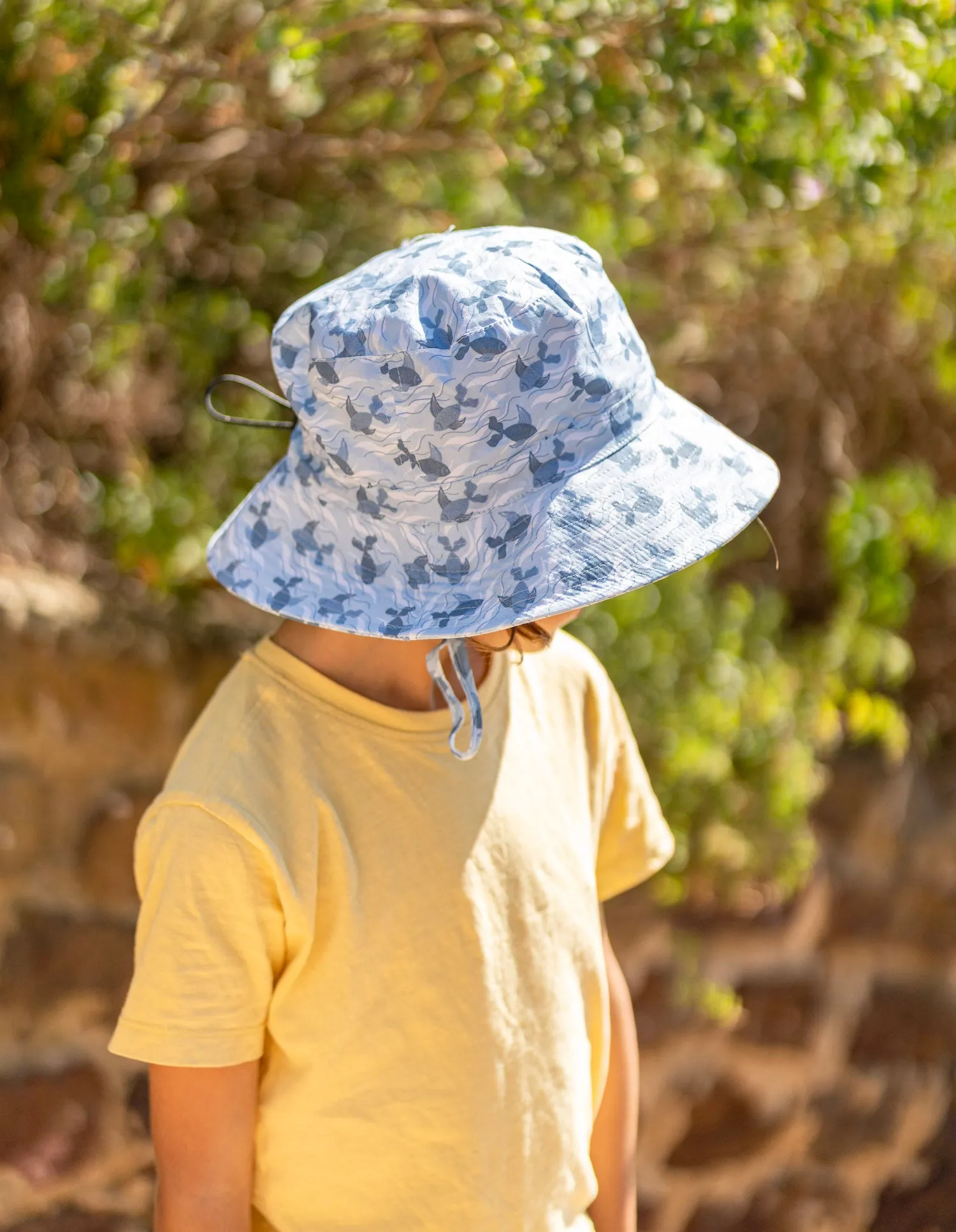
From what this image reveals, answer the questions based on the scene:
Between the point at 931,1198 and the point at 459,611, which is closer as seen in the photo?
the point at 459,611

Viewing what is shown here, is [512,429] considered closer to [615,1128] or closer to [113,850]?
[615,1128]

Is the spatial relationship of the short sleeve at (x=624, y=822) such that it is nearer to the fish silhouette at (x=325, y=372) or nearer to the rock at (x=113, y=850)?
the fish silhouette at (x=325, y=372)

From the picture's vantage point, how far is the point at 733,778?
238cm

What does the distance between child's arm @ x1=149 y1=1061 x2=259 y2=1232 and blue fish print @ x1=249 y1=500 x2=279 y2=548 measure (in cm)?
46

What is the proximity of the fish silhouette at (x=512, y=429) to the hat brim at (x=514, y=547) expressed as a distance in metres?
0.05

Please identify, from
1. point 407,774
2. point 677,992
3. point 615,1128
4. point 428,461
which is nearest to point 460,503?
point 428,461

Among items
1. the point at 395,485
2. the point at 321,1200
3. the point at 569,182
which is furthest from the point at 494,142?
the point at 321,1200

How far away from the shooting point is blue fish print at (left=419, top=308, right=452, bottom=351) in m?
1.00

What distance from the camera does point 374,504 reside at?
1.07 meters

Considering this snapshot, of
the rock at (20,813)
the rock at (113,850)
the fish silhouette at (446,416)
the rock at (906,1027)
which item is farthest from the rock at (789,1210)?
the fish silhouette at (446,416)

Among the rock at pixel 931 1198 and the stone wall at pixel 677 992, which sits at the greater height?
the stone wall at pixel 677 992

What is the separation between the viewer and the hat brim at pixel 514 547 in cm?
104

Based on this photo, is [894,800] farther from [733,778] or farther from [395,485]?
[395,485]

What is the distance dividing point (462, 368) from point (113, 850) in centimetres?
111
